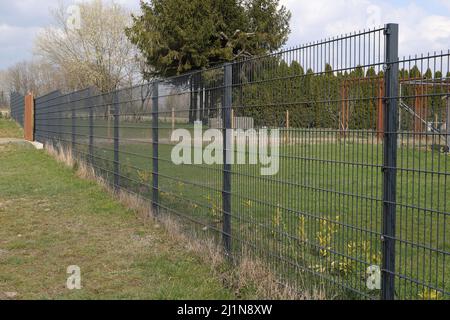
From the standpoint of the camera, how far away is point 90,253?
20.3 feet

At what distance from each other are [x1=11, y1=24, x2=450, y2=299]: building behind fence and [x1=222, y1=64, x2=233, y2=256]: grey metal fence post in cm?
2

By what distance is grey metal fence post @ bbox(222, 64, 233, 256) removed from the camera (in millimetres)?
5336

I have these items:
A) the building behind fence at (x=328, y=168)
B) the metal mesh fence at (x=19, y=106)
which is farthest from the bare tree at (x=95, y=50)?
the building behind fence at (x=328, y=168)

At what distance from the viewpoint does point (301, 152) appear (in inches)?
167

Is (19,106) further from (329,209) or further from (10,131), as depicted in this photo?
(329,209)

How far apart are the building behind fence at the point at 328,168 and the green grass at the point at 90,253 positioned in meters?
0.53

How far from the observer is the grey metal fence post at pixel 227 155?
5336 millimetres

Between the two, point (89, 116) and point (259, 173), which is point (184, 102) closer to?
point (259, 173)

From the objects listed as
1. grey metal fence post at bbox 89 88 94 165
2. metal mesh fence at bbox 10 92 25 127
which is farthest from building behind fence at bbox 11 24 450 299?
metal mesh fence at bbox 10 92 25 127

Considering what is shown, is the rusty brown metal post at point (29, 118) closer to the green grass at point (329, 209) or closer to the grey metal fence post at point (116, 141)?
the grey metal fence post at point (116, 141)

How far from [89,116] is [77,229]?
4.73 meters

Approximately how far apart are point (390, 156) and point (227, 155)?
220cm

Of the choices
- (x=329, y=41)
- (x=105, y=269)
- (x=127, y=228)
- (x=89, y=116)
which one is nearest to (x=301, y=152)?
(x=329, y=41)

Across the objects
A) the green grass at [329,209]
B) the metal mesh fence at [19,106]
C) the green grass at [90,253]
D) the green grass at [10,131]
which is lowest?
the green grass at [90,253]
